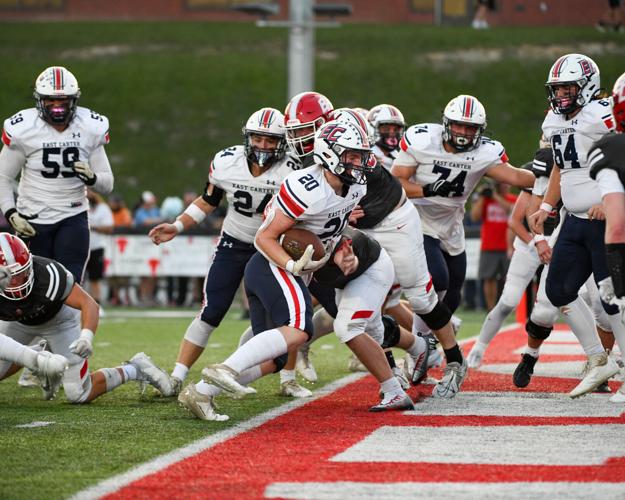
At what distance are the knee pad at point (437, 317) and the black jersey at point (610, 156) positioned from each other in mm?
1736

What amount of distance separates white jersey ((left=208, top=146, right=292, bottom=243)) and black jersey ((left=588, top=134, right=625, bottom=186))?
6.73ft

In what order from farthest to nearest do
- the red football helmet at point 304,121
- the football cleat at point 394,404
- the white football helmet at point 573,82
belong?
the white football helmet at point 573,82, the red football helmet at point 304,121, the football cleat at point 394,404

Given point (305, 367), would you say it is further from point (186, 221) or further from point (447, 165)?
point (447, 165)

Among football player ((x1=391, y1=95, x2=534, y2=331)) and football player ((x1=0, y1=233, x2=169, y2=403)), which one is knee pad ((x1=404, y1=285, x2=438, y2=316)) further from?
football player ((x1=0, y1=233, x2=169, y2=403))

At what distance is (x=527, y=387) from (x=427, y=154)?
1452 millimetres

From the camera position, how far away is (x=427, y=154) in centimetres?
719

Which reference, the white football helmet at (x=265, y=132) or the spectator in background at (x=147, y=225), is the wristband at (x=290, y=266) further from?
the spectator in background at (x=147, y=225)

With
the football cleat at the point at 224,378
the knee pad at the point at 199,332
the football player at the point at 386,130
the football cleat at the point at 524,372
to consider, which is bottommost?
the football cleat at the point at 524,372

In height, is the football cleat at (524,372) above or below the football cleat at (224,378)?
below

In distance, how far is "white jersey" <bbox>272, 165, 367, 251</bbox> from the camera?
5.50 meters

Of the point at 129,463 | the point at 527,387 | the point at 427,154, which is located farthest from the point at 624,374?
the point at 129,463

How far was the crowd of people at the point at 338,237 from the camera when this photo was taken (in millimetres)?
5559

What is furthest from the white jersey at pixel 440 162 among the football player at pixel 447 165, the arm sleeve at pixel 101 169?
the arm sleeve at pixel 101 169

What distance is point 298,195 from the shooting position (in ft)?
18.0
